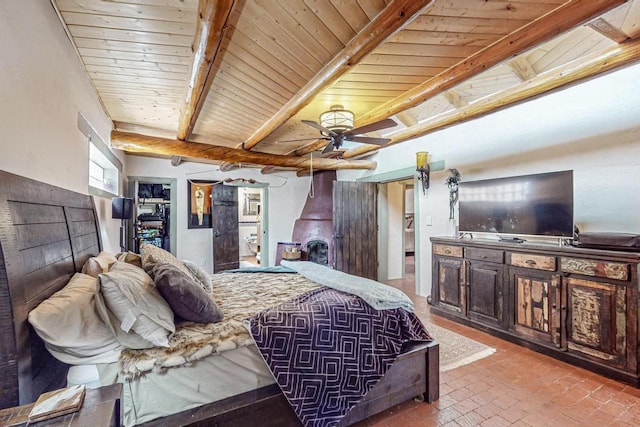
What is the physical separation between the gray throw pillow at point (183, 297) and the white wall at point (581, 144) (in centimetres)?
342

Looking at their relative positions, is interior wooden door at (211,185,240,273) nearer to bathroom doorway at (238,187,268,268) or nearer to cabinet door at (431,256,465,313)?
bathroom doorway at (238,187,268,268)

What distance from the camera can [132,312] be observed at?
4.45 feet

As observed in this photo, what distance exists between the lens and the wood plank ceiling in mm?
1802

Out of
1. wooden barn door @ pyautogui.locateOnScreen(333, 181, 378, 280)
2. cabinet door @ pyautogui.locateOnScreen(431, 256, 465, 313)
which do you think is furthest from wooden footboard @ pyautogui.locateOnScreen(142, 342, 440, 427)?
wooden barn door @ pyautogui.locateOnScreen(333, 181, 378, 280)

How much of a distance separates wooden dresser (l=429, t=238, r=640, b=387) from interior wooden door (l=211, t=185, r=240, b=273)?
13.8 feet

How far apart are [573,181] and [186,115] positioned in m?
3.96

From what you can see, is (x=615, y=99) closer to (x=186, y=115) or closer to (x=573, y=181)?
(x=573, y=181)

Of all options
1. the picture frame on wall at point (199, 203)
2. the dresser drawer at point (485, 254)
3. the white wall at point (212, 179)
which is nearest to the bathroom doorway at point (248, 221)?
the white wall at point (212, 179)

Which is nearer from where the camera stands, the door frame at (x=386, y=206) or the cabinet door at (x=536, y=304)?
the cabinet door at (x=536, y=304)

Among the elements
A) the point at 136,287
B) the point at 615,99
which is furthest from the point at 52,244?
the point at 615,99

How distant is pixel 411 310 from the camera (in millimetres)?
2072

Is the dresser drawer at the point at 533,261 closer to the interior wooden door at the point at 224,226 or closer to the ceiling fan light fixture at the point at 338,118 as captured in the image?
the ceiling fan light fixture at the point at 338,118

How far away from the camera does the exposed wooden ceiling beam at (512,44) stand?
1.73m

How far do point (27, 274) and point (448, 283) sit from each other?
375cm
